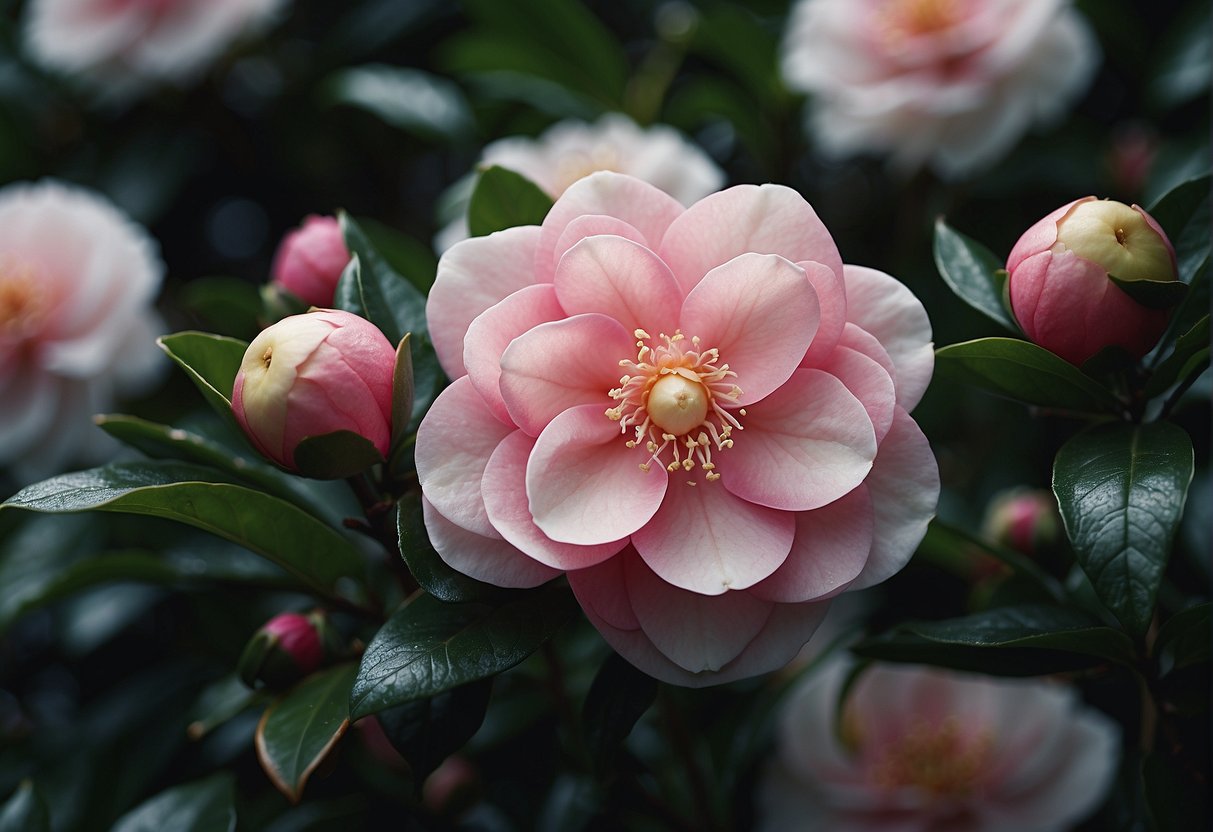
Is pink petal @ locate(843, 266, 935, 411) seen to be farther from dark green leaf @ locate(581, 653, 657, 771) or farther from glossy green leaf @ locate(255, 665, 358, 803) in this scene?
glossy green leaf @ locate(255, 665, 358, 803)

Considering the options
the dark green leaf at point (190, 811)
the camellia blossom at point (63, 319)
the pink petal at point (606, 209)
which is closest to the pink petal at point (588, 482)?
the pink petal at point (606, 209)

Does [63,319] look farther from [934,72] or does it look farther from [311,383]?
[934,72]

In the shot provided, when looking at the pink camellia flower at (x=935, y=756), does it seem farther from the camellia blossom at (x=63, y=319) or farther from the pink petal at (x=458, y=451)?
the camellia blossom at (x=63, y=319)

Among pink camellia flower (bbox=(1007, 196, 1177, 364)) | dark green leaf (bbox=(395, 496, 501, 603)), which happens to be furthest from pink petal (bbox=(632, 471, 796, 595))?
pink camellia flower (bbox=(1007, 196, 1177, 364))

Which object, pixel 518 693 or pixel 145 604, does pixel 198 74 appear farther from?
pixel 518 693

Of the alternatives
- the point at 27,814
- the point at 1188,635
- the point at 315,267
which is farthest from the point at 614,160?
the point at 27,814

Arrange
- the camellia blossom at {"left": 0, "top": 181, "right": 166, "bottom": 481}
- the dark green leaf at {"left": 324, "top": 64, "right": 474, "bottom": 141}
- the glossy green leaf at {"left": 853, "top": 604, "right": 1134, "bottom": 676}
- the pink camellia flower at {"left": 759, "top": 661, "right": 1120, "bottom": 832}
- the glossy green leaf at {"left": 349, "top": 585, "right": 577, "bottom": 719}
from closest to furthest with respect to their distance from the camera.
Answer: the glossy green leaf at {"left": 349, "top": 585, "right": 577, "bottom": 719}
the glossy green leaf at {"left": 853, "top": 604, "right": 1134, "bottom": 676}
the pink camellia flower at {"left": 759, "top": 661, "right": 1120, "bottom": 832}
the camellia blossom at {"left": 0, "top": 181, "right": 166, "bottom": 481}
the dark green leaf at {"left": 324, "top": 64, "right": 474, "bottom": 141}
